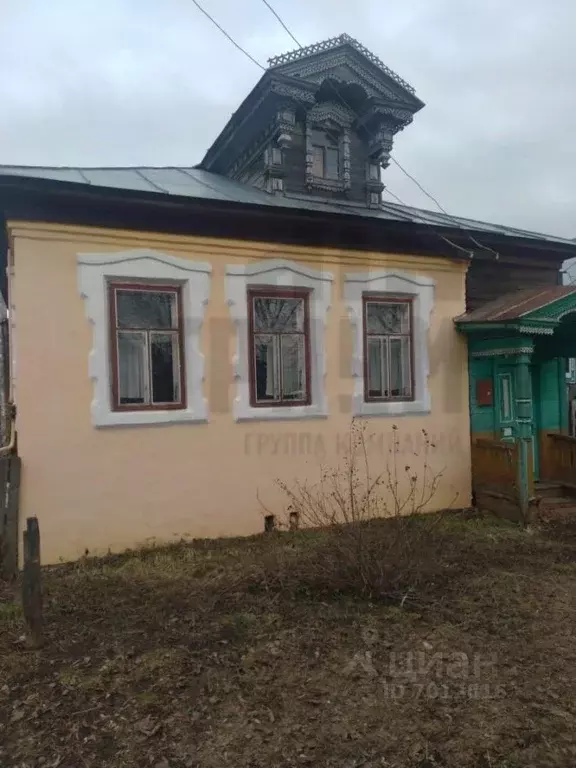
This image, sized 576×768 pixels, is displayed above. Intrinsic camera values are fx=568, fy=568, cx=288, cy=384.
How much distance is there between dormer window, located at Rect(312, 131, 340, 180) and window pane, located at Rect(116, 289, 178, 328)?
3129mm

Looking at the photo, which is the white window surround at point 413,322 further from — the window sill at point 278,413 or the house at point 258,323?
the window sill at point 278,413

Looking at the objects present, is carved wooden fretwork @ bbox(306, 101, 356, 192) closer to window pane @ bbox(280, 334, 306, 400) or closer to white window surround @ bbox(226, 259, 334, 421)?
white window surround @ bbox(226, 259, 334, 421)

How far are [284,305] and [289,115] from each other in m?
2.80

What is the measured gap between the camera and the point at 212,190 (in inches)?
270

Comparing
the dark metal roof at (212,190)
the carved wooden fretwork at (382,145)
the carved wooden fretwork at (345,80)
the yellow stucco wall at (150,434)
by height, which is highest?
the carved wooden fretwork at (345,80)

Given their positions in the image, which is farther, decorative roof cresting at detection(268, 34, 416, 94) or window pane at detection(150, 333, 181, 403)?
decorative roof cresting at detection(268, 34, 416, 94)

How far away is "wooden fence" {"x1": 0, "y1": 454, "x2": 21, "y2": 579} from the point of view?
5.27 m

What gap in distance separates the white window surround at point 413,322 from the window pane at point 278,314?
630mm

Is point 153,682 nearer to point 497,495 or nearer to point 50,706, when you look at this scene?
point 50,706

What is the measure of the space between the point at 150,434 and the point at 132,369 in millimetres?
710

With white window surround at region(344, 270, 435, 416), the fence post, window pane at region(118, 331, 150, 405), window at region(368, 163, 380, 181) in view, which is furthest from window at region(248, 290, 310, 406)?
the fence post

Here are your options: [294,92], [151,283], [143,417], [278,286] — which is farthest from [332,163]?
[143,417]

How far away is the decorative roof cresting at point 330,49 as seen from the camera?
7.34 m

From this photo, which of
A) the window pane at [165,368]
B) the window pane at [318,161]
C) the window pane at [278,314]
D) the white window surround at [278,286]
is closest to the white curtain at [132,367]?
the window pane at [165,368]
